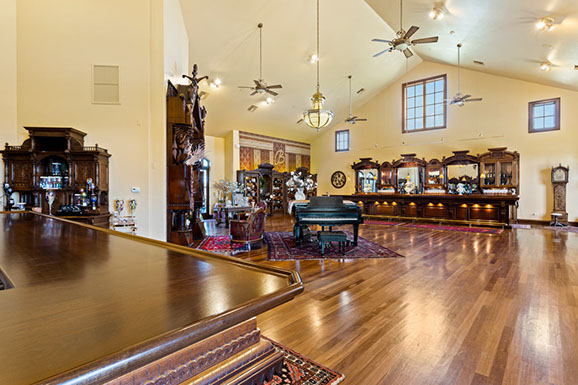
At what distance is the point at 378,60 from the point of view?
10.1m

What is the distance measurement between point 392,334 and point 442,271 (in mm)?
2243

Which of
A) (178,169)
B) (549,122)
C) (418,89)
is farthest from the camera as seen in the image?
(418,89)

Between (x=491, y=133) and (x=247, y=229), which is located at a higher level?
(x=491, y=133)

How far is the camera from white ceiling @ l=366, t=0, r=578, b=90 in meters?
5.45

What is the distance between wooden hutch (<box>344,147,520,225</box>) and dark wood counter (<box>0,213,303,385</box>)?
10.1 m

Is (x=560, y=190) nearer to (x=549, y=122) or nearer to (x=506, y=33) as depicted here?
(x=549, y=122)

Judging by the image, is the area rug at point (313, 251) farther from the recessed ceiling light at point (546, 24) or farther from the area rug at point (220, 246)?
the recessed ceiling light at point (546, 24)

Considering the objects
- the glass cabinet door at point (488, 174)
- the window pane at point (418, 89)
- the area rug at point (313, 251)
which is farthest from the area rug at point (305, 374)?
the window pane at point (418, 89)

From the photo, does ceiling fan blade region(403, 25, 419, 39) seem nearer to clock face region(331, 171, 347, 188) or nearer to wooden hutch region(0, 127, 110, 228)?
wooden hutch region(0, 127, 110, 228)

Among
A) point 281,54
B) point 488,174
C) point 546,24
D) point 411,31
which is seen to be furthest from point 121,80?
point 488,174

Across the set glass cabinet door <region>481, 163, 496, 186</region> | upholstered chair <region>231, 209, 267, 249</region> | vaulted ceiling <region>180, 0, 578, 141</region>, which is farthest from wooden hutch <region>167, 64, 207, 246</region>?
glass cabinet door <region>481, 163, 496, 186</region>

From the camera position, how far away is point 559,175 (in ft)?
28.5

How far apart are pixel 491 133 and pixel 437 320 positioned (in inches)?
392

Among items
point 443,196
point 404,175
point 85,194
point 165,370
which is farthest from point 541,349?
point 404,175
